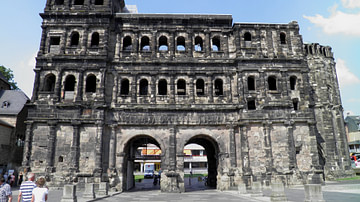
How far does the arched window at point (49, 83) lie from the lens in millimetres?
22027

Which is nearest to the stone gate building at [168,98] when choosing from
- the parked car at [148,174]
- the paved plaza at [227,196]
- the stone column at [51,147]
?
the stone column at [51,147]

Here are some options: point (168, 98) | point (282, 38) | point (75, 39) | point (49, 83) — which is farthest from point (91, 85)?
point (282, 38)

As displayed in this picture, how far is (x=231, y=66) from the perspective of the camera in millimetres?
23016

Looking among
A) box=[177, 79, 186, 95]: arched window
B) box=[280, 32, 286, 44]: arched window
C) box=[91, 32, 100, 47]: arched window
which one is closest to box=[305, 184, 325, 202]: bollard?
box=[177, 79, 186, 95]: arched window

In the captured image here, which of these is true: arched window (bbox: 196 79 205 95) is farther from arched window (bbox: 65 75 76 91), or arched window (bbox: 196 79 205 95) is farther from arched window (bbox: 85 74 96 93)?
arched window (bbox: 65 75 76 91)

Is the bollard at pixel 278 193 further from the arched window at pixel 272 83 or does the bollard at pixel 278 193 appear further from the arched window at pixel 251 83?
the arched window at pixel 272 83

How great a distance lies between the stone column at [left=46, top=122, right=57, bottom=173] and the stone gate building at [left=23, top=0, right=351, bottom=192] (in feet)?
0.25

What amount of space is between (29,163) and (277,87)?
21498mm

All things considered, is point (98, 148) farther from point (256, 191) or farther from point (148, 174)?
point (148, 174)

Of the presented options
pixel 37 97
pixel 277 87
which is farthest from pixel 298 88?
pixel 37 97

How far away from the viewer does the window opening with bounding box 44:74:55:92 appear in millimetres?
22122

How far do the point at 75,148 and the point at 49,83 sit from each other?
6.96m

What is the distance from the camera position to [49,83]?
2306 centimetres

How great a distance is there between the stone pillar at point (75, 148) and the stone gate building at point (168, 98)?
0.26 ft
